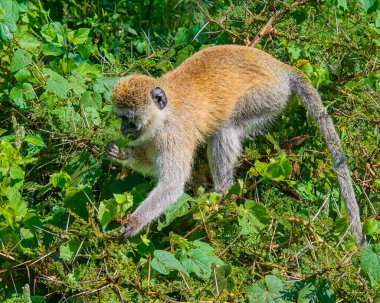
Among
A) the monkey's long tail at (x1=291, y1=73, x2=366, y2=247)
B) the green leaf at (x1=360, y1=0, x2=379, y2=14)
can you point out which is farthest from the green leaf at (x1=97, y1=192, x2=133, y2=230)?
the green leaf at (x1=360, y1=0, x2=379, y2=14)

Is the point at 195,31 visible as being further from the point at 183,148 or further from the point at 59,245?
the point at 59,245

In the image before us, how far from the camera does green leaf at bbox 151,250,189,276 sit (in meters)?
4.53

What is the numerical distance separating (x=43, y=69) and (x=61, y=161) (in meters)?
0.77

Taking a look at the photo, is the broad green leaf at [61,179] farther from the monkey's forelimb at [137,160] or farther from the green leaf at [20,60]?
the green leaf at [20,60]

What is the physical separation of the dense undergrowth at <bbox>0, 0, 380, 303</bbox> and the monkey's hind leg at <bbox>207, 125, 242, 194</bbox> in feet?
0.38

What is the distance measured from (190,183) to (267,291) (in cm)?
211

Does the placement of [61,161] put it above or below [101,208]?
below

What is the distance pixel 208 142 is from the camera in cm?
662

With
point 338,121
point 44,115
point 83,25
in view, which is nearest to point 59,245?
point 44,115

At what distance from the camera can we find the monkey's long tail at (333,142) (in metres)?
5.42

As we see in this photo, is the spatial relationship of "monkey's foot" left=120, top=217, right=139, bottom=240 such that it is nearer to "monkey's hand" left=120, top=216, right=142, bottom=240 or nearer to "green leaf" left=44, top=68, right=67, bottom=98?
"monkey's hand" left=120, top=216, right=142, bottom=240

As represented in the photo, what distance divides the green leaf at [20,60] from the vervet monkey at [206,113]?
72cm

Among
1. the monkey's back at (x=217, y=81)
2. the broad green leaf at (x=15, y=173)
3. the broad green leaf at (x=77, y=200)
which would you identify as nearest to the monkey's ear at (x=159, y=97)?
the monkey's back at (x=217, y=81)

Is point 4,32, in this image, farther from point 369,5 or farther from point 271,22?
point 369,5
